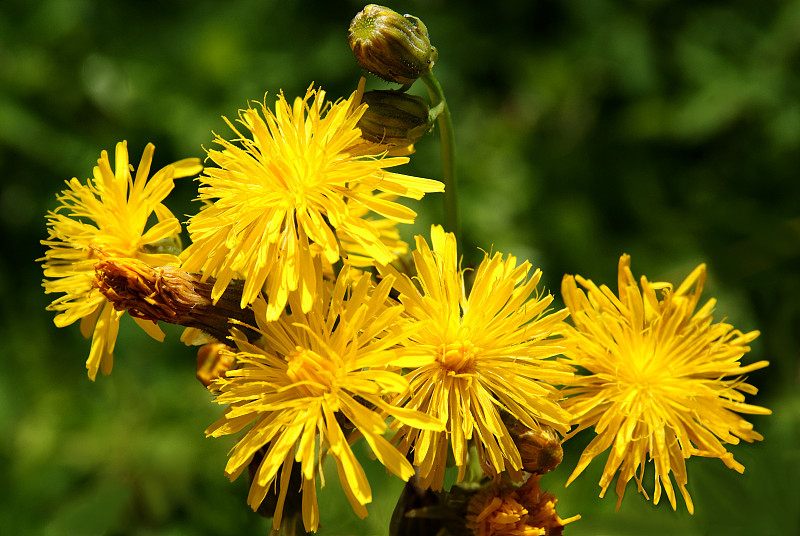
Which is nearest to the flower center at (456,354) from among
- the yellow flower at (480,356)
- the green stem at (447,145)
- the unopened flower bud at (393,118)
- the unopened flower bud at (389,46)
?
the yellow flower at (480,356)

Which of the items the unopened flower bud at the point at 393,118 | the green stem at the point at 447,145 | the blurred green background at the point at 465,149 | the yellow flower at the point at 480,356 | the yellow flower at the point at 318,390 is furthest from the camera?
the blurred green background at the point at 465,149

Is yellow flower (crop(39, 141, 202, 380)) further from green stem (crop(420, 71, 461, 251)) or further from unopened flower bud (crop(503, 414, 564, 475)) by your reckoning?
unopened flower bud (crop(503, 414, 564, 475))

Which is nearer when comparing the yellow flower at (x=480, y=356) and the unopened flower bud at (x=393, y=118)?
the yellow flower at (x=480, y=356)

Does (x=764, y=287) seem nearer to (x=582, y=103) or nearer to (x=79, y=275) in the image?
(x=582, y=103)

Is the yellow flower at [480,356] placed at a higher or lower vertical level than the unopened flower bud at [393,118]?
lower

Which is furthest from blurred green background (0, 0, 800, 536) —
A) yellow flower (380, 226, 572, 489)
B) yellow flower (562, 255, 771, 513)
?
yellow flower (380, 226, 572, 489)

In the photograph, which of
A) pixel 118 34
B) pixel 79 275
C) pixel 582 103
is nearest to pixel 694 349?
pixel 79 275

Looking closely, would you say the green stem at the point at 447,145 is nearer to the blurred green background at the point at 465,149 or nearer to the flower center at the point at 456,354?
the flower center at the point at 456,354
